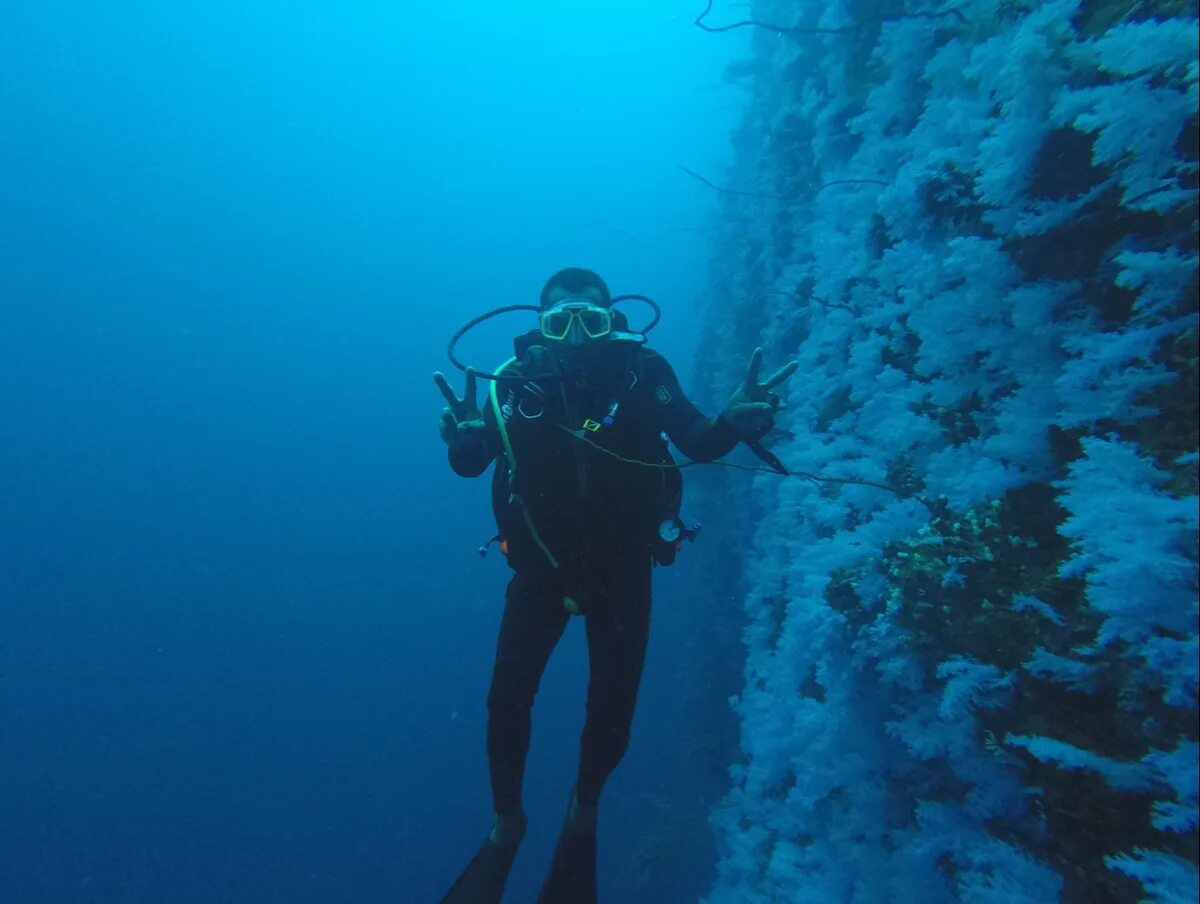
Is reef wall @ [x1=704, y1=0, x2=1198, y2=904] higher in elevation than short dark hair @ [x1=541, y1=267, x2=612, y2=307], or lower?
lower

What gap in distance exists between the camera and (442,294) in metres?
76.6

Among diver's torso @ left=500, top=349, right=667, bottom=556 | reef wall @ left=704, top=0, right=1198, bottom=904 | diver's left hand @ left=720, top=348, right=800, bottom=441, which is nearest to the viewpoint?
reef wall @ left=704, top=0, right=1198, bottom=904

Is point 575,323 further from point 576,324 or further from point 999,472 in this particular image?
point 999,472

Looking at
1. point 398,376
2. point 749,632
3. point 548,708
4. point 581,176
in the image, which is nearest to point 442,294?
point 398,376

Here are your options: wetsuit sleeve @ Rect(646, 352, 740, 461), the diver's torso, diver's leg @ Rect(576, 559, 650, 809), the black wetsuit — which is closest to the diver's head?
the black wetsuit

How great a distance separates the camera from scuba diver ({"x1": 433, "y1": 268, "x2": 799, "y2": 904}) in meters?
3.35

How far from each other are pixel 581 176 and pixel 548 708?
291ft

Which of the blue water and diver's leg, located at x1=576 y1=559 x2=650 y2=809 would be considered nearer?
diver's leg, located at x1=576 y1=559 x2=650 y2=809

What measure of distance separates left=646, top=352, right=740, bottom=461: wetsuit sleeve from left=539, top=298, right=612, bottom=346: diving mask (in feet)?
1.25

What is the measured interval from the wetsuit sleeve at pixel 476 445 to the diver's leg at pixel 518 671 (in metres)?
0.71

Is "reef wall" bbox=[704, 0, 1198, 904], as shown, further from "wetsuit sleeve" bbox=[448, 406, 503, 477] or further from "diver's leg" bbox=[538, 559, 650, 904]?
"wetsuit sleeve" bbox=[448, 406, 503, 477]

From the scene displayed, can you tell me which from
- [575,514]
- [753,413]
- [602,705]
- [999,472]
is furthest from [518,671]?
[999,472]

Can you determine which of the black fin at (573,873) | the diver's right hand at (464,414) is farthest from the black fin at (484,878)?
the diver's right hand at (464,414)

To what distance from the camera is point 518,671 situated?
3494mm
